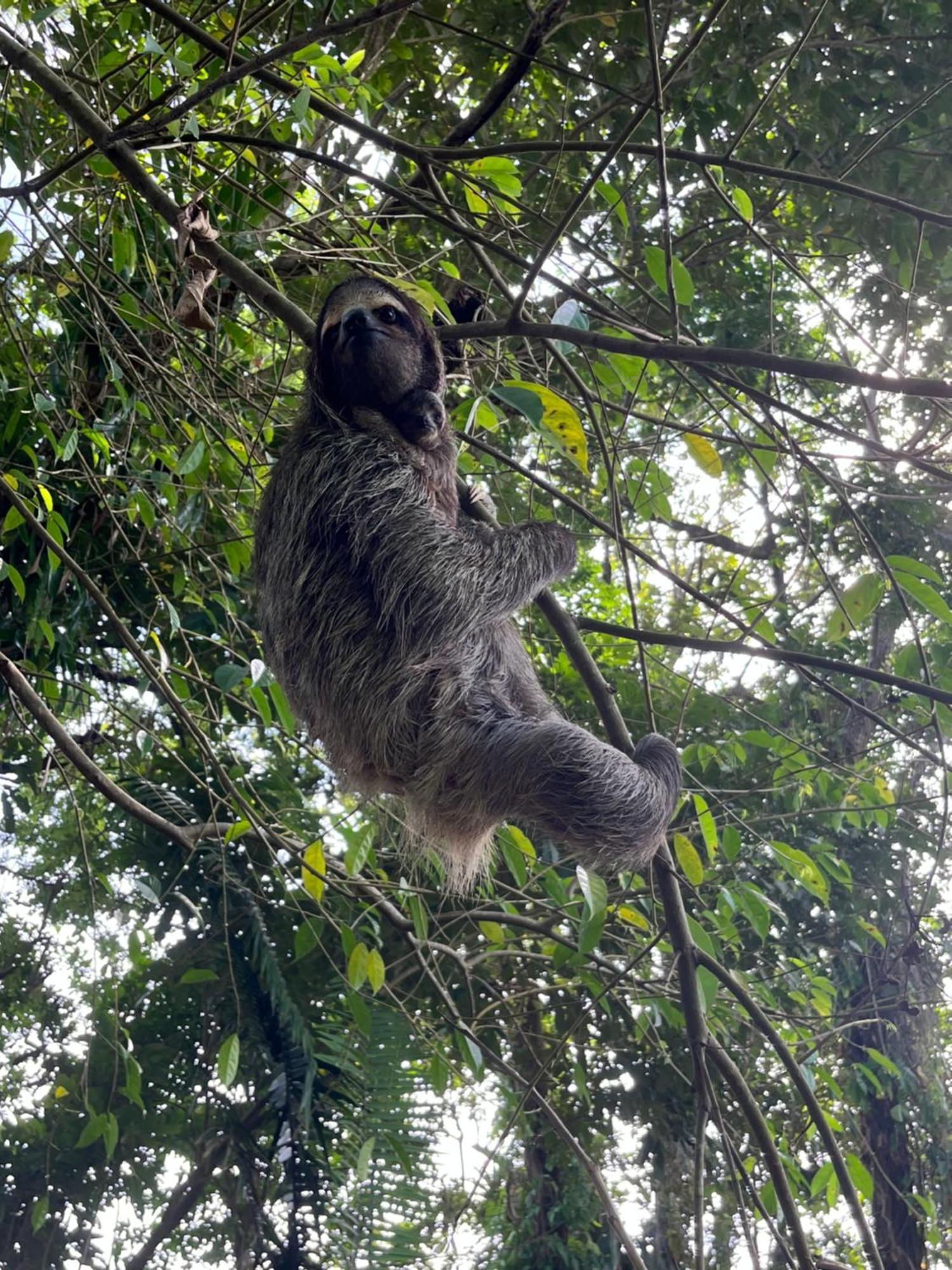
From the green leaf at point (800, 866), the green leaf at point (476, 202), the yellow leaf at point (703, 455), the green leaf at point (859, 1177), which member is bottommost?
the green leaf at point (859, 1177)

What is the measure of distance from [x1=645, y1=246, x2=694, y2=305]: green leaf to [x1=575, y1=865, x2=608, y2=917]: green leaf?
2.08 m

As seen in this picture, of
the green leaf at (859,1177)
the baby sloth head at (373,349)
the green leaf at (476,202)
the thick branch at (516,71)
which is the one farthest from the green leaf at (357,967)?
the thick branch at (516,71)

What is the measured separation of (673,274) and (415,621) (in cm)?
161

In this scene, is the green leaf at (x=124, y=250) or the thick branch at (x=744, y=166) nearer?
the thick branch at (x=744, y=166)

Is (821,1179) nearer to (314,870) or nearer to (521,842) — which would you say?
(521,842)

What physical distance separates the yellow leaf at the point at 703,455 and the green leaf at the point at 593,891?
1575 millimetres

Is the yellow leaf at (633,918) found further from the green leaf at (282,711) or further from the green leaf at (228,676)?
the green leaf at (228,676)

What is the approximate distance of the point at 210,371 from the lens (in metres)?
5.56

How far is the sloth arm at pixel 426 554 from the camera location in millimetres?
4449

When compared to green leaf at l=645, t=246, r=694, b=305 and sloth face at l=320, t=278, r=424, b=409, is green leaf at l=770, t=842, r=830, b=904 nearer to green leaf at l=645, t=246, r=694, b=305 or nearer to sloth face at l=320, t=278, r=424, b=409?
green leaf at l=645, t=246, r=694, b=305

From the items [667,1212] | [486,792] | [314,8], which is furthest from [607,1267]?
[314,8]

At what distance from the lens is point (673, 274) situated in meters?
3.92

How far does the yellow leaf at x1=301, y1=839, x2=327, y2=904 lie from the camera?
4781mm

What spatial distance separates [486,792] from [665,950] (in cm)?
216
